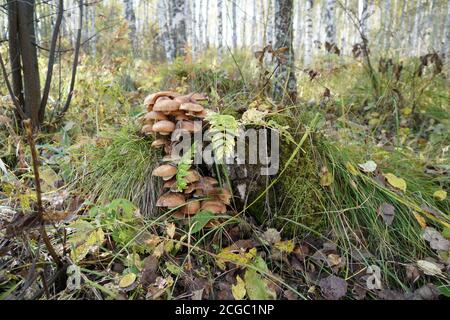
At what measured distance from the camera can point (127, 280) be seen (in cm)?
155

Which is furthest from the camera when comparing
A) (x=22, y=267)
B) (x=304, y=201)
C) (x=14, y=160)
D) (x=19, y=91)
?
(x=19, y=91)

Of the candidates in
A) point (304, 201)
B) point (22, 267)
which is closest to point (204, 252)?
point (304, 201)

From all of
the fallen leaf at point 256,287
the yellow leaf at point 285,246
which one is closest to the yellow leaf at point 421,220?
the yellow leaf at point 285,246

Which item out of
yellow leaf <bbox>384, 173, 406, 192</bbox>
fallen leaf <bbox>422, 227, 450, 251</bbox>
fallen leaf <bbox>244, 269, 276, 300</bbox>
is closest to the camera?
fallen leaf <bbox>244, 269, 276, 300</bbox>

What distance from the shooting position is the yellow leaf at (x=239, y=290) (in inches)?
60.6

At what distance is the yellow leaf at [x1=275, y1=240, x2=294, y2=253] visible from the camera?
1.77 metres

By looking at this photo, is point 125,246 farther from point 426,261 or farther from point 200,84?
point 200,84

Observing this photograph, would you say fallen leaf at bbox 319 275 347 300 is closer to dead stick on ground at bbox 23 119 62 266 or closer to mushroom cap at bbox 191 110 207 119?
mushroom cap at bbox 191 110 207 119

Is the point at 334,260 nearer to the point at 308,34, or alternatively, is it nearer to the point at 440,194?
the point at 440,194

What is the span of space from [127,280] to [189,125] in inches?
35.0

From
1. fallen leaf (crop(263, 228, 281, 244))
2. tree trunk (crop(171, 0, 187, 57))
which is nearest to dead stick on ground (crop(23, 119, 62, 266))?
fallen leaf (crop(263, 228, 281, 244))

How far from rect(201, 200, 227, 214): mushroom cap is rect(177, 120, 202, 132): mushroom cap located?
428 mm
